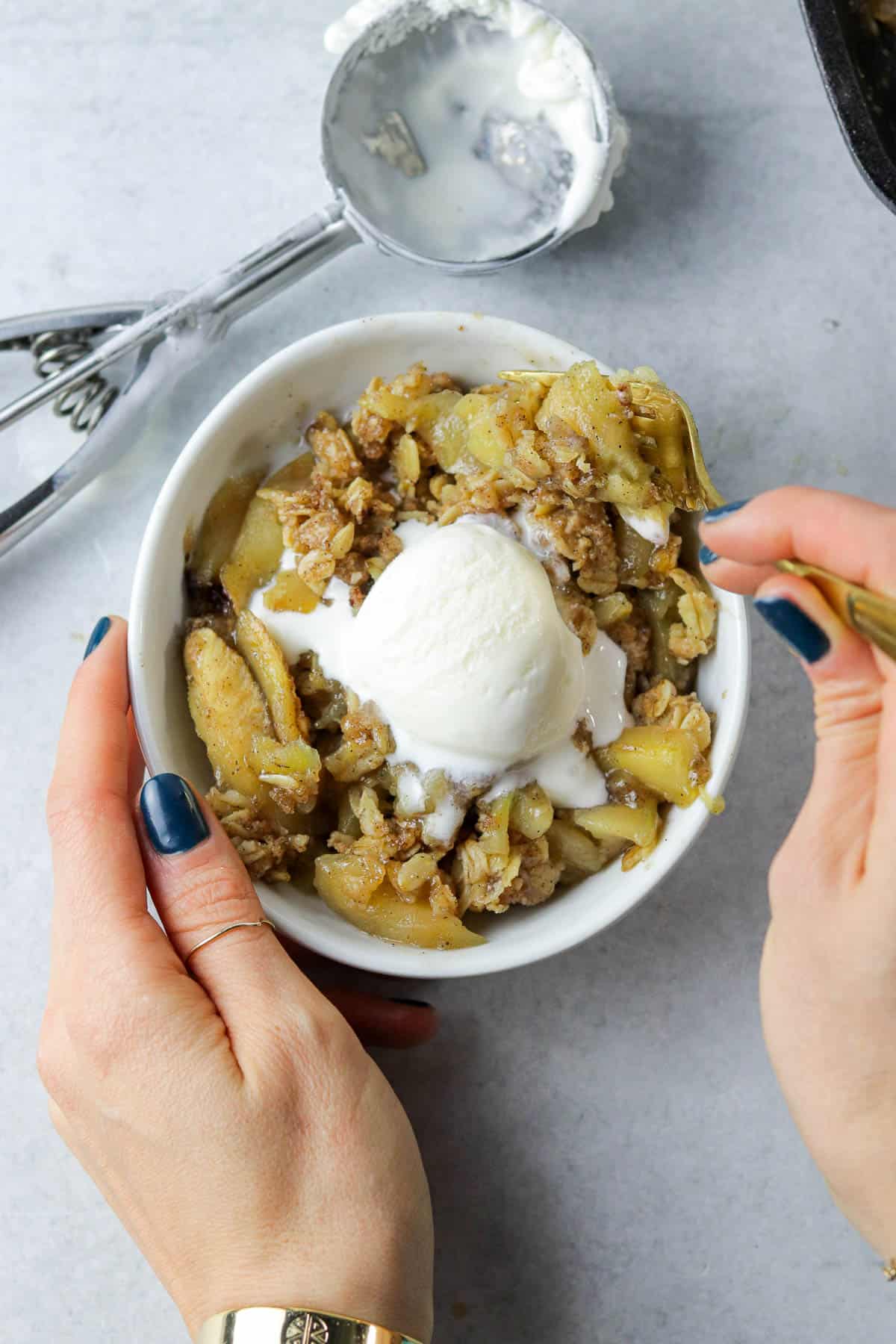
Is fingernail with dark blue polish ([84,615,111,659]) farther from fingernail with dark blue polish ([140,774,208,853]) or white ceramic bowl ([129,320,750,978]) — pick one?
fingernail with dark blue polish ([140,774,208,853])

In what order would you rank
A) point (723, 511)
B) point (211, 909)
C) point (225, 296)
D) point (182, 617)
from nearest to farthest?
point (723, 511) → point (211, 909) → point (182, 617) → point (225, 296)

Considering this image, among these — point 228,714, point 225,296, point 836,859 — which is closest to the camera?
point 836,859

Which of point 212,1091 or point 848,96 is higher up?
point 848,96

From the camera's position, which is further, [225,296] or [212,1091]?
[225,296]

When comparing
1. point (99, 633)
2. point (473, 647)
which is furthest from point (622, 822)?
point (99, 633)

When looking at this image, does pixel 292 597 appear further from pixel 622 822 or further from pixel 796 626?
pixel 796 626

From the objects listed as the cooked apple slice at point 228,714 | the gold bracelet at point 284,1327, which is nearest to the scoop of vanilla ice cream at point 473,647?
the cooked apple slice at point 228,714

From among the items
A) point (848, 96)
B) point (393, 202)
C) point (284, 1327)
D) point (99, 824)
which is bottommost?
point (284, 1327)
